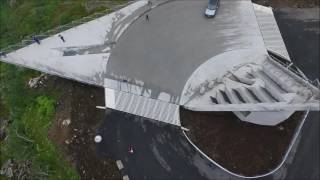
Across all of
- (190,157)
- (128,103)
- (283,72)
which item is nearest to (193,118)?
(190,157)

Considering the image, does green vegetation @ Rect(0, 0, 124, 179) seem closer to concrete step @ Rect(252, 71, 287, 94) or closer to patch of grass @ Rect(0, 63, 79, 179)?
patch of grass @ Rect(0, 63, 79, 179)

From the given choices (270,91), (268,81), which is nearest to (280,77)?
(268,81)

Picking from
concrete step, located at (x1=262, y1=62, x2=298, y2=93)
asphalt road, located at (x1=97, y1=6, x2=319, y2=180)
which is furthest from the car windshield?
asphalt road, located at (x1=97, y1=6, x2=319, y2=180)

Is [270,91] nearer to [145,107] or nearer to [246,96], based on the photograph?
[246,96]

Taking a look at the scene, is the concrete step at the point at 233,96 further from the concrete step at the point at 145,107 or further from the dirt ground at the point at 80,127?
the dirt ground at the point at 80,127

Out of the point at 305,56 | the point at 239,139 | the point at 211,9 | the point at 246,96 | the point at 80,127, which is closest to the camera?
the point at 246,96
